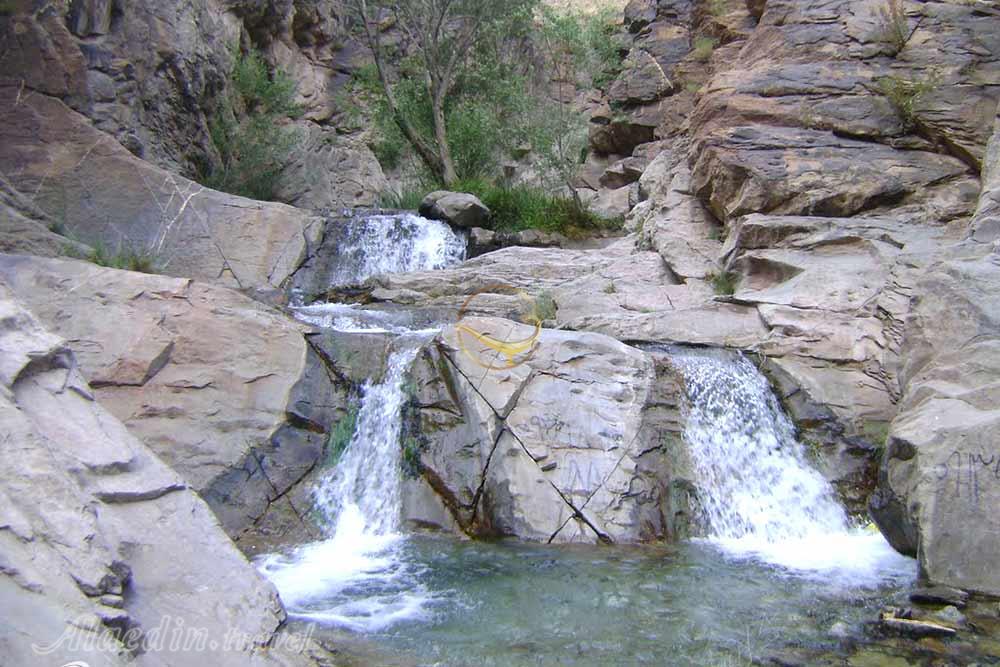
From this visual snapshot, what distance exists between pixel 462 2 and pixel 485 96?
7.05 ft

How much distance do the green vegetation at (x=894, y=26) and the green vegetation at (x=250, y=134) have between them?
10693mm

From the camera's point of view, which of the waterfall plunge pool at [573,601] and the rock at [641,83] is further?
the rock at [641,83]

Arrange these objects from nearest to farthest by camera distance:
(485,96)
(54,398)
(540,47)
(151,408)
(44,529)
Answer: (44,529)
(54,398)
(151,408)
(485,96)
(540,47)

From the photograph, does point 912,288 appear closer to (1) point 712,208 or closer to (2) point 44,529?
(1) point 712,208

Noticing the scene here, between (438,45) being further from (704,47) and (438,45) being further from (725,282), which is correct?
(725,282)

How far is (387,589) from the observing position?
523 cm

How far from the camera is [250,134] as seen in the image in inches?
610

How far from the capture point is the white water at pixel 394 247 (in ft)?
41.7

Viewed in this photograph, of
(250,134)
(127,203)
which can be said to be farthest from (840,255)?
(250,134)

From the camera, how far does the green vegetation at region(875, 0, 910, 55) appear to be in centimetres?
1080

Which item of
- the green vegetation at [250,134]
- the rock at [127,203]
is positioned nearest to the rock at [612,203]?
the rock at [127,203]

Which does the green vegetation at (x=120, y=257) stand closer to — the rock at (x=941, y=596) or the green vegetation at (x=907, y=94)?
the rock at (x=941, y=596)

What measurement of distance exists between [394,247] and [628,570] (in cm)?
854

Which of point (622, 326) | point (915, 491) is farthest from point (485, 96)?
point (915, 491)
